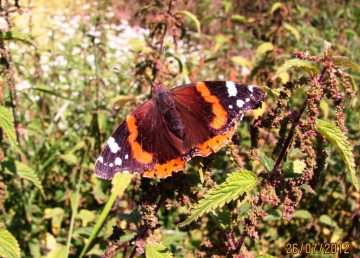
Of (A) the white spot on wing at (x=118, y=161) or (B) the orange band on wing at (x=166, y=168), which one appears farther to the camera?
(A) the white spot on wing at (x=118, y=161)

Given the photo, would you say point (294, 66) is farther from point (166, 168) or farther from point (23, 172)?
point (23, 172)

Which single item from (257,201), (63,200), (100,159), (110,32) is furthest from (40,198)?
(110,32)

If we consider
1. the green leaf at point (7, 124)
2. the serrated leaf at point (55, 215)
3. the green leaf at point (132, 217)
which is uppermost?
the green leaf at point (7, 124)

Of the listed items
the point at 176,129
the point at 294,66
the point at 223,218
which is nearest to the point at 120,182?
the point at 176,129

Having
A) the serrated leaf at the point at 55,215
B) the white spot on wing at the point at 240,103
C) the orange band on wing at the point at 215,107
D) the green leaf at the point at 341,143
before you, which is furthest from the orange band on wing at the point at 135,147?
the serrated leaf at the point at 55,215

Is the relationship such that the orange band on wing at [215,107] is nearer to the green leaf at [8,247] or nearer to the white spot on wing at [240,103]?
the white spot on wing at [240,103]

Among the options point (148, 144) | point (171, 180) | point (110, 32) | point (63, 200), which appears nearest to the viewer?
point (171, 180)

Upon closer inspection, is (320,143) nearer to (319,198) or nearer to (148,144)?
(148,144)
